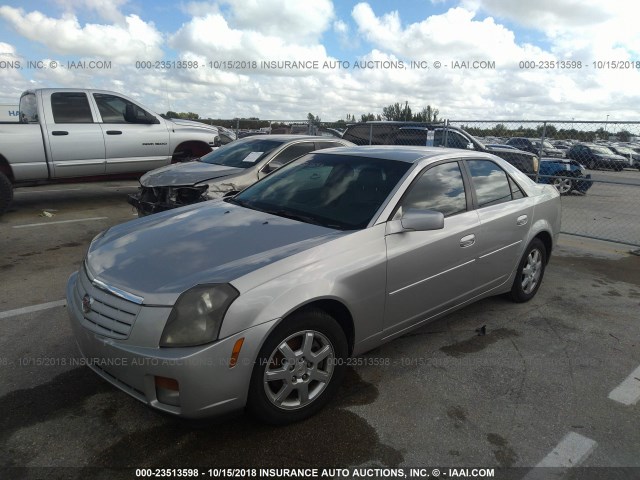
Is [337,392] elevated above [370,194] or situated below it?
below

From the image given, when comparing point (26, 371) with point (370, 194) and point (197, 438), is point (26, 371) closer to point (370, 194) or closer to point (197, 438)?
point (197, 438)

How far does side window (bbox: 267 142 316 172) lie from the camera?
22.5ft

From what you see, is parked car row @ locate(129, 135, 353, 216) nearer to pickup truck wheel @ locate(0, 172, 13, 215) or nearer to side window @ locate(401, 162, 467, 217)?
pickup truck wheel @ locate(0, 172, 13, 215)

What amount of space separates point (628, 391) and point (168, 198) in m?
5.35

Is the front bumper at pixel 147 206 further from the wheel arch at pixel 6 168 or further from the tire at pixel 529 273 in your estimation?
the tire at pixel 529 273

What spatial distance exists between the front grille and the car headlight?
0.22 meters

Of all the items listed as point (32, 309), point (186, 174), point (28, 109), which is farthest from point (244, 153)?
point (28, 109)

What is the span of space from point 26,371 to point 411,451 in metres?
2.54

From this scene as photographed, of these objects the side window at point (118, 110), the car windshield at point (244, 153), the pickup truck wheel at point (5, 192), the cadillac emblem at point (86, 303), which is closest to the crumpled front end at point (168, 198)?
the car windshield at point (244, 153)

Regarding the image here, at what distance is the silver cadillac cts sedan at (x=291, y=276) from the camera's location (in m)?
2.32

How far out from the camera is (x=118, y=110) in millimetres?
8719

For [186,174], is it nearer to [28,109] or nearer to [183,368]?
[28,109]

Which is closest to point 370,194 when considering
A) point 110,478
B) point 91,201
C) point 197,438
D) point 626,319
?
point 197,438

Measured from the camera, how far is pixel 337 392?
3014mm
